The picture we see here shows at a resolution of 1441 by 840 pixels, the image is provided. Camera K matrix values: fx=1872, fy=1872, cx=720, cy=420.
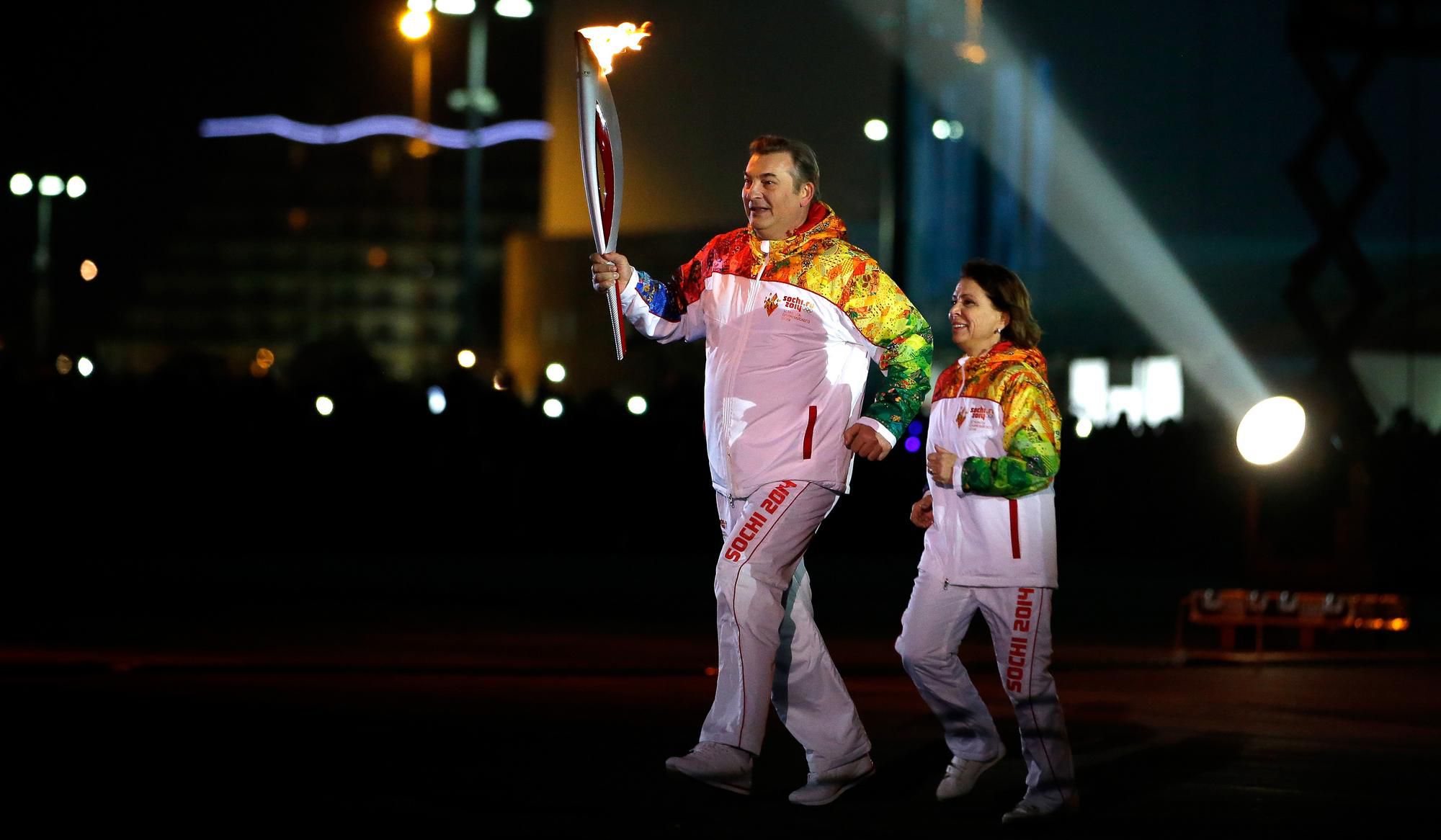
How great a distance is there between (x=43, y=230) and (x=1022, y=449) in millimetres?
33259

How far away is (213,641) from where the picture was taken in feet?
31.5

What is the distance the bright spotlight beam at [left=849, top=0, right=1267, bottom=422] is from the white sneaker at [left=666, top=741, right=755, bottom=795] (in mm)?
15228

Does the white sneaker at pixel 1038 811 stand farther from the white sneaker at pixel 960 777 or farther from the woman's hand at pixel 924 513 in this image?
the woman's hand at pixel 924 513

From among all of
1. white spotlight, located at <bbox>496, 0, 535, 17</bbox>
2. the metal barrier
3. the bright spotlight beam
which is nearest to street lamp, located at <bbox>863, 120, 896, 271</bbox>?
the bright spotlight beam

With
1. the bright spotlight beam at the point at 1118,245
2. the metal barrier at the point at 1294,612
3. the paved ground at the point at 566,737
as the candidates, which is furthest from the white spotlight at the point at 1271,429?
the bright spotlight beam at the point at 1118,245

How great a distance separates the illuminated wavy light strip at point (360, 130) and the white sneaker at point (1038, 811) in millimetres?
41702

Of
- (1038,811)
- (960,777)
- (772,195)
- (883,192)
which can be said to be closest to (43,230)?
(883,192)

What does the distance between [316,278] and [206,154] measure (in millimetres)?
4338

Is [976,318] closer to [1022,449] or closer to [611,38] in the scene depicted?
[1022,449]

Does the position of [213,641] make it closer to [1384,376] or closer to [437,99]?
[1384,376]

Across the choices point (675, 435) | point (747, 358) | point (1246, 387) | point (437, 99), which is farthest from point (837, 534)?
point (437, 99)

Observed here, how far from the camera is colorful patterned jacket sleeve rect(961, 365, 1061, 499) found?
17.1 feet

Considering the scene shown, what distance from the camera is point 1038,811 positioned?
5117mm

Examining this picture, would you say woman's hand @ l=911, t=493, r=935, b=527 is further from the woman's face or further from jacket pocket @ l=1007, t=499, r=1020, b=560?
the woman's face
